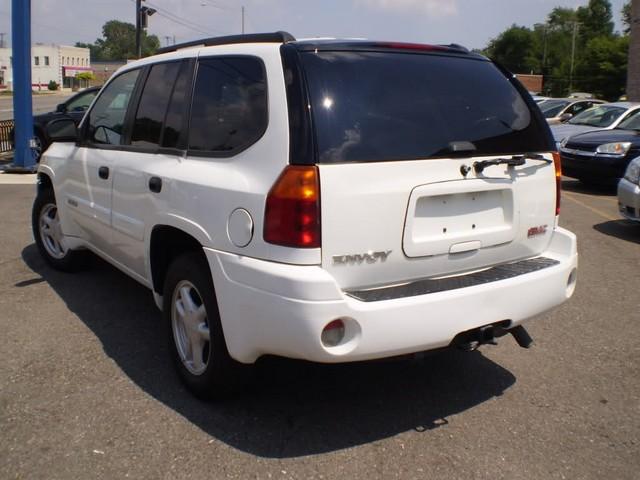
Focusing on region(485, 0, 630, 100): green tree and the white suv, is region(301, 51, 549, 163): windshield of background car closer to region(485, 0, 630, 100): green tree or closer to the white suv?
the white suv

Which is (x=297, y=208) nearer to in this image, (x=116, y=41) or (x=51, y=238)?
(x=51, y=238)

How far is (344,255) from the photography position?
287 cm

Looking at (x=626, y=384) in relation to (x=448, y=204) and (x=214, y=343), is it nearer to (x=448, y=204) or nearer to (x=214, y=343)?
(x=448, y=204)

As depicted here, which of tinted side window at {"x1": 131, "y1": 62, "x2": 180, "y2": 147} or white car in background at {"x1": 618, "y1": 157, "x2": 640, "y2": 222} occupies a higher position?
tinted side window at {"x1": 131, "y1": 62, "x2": 180, "y2": 147}

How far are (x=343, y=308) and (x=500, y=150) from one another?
4.16ft

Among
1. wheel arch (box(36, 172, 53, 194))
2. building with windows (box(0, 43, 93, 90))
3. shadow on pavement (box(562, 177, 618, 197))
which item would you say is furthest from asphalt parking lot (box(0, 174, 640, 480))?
building with windows (box(0, 43, 93, 90))

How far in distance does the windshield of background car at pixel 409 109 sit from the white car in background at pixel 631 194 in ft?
14.9

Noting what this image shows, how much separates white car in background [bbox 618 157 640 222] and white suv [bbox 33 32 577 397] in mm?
4448

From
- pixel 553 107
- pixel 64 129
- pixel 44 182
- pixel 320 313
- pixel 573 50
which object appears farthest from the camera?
pixel 573 50

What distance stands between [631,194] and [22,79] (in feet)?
34.9

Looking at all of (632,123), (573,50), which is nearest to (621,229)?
(632,123)

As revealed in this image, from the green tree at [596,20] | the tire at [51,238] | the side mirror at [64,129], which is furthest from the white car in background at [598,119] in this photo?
the green tree at [596,20]

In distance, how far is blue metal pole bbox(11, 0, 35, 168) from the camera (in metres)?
12.1

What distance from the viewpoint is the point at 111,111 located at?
182 inches
